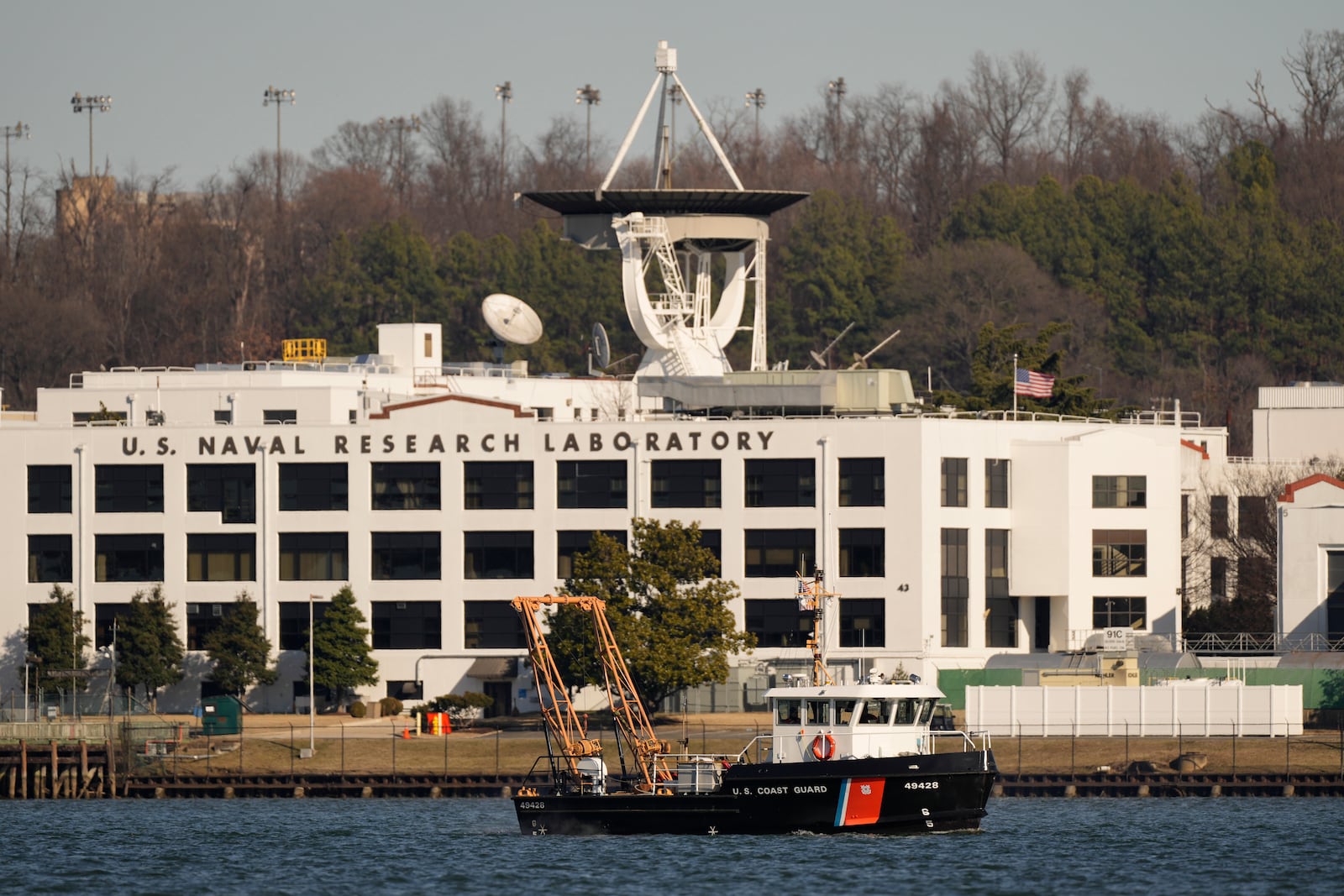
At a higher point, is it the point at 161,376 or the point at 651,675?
the point at 161,376

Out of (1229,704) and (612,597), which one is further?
(612,597)

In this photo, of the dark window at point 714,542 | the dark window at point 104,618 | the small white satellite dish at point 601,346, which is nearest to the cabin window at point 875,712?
the dark window at point 714,542

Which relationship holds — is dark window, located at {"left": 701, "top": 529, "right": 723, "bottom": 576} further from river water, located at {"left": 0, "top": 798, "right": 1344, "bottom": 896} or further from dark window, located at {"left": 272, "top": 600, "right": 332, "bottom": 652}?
river water, located at {"left": 0, "top": 798, "right": 1344, "bottom": 896}

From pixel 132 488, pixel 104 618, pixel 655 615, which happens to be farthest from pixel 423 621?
pixel 655 615

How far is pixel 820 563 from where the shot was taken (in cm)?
13788

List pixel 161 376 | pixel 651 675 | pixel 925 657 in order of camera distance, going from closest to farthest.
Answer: pixel 651 675
pixel 925 657
pixel 161 376

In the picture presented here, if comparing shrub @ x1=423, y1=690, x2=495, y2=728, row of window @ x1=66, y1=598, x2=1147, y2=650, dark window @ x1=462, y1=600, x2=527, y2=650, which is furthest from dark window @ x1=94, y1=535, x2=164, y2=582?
shrub @ x1=423, y1=690, x2=495, y2=728

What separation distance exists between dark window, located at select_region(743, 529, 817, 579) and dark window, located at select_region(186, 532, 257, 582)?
1042 inches

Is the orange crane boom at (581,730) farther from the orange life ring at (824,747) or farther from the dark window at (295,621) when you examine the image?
the dark window at (295,621)

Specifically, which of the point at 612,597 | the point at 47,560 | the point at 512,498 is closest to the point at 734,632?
the point at 612,597

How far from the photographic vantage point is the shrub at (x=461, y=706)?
13362 centimetres

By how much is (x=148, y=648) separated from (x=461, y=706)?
1741 centimetres

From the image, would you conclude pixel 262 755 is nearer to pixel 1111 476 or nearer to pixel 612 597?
pixel 612 597

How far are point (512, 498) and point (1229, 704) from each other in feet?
135
